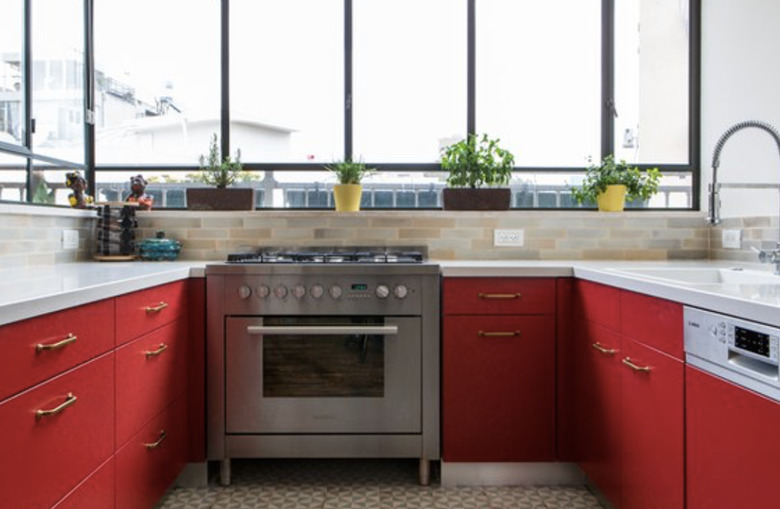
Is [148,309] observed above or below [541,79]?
below

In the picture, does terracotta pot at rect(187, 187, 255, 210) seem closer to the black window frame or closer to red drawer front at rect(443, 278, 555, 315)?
the black window frame

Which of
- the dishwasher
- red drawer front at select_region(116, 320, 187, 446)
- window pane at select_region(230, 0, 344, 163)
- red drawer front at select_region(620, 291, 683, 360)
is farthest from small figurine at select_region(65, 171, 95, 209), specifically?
the dishwasher

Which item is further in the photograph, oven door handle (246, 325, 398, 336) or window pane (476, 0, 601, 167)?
window pane (476, 0, 601, 167)

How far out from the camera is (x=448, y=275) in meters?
2.14

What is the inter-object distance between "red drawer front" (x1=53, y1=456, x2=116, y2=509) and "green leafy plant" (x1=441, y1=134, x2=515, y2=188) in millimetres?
1907

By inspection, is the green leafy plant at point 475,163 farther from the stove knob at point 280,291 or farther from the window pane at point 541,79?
the stove knob at point 280,291

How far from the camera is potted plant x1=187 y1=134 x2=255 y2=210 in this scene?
2699 millimetres

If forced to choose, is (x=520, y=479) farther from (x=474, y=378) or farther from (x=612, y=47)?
(x=612, y=47)

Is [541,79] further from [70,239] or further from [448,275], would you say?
[70,239]

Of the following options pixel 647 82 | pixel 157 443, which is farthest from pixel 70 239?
pixel 647 82

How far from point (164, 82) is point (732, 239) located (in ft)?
9.66

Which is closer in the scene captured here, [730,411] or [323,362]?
[730,411]

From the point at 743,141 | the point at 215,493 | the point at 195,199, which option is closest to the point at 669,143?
the point at 743,141

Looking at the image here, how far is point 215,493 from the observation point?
7.02 ft
